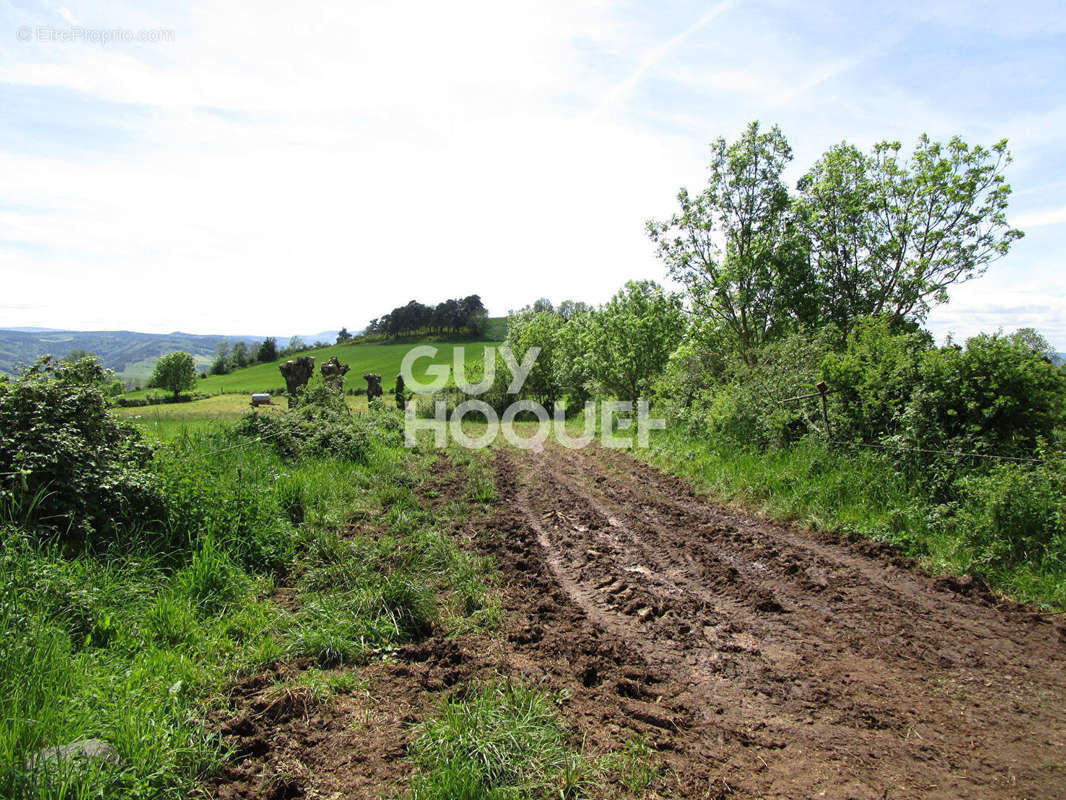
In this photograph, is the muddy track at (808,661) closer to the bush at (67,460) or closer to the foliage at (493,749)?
the foliage at (493,749)

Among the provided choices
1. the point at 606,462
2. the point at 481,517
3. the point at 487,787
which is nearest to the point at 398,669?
the point at 487,787

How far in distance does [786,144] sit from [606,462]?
13.3 meters

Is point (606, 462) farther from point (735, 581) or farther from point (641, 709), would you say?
point (641, 709)

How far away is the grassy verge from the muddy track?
359 millimetres

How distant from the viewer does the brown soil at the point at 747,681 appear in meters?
2.75

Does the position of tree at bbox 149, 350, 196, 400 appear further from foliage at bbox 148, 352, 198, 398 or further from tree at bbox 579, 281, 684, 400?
tree at bbox 579, 281, 684, 400

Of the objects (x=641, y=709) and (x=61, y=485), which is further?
(x=61, y=485)

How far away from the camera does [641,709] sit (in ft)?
10.8

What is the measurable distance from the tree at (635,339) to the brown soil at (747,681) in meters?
14.3

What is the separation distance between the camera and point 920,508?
20.1 feet

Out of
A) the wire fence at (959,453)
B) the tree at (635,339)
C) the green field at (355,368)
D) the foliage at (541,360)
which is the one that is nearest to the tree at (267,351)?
the green field at (355,368)

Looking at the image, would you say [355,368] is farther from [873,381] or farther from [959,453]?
[959,453]

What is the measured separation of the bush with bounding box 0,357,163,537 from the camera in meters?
4.31

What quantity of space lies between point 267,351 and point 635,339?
7751 cm
